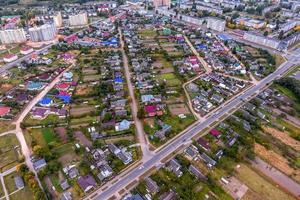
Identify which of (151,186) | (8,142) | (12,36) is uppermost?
(12,36)

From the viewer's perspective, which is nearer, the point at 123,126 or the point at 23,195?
the point at 23,195

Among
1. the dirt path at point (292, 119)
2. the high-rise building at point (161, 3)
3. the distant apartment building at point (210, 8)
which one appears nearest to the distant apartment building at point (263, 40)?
the distant apartment building at point (210, 8)

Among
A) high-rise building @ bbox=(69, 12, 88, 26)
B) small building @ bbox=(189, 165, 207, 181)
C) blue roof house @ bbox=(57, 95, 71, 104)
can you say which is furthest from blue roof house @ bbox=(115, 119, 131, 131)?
high-rise building @ bbox=(69, 12, 88, 26)

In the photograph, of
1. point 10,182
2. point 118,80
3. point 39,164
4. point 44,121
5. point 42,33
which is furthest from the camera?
point 42,33

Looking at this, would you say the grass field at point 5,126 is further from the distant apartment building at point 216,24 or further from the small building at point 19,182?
the distant apartment building at point 216,24

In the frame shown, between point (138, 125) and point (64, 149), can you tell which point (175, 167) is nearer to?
point (138, 125)

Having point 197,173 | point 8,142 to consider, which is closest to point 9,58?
point 8,142
